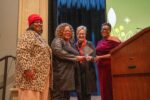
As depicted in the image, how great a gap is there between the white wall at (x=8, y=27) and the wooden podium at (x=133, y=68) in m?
1.62

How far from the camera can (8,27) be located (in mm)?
3861

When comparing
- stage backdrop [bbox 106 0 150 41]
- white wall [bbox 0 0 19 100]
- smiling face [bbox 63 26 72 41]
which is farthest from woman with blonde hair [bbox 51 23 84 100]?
stage backdrop [bbox 106 0 150 41]

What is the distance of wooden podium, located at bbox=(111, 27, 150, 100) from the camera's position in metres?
2.51

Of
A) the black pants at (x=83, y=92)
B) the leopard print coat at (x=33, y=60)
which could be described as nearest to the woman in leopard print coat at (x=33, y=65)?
the leopard print coat at (x=33, y=60)

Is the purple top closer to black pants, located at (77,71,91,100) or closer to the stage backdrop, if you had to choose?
black pants, located at (77,71,91,100)

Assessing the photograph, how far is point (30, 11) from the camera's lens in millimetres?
3881

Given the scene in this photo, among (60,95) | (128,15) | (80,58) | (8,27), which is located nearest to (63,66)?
(80,58)

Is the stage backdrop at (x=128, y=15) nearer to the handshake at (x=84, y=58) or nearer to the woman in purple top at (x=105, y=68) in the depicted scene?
the woman in purple top at (x=105, y=68)

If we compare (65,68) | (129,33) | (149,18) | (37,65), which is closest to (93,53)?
(65,68)

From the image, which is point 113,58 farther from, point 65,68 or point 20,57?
point 20,57

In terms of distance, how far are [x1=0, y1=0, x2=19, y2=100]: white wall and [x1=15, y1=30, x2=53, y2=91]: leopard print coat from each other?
88cm

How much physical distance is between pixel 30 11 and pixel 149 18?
232 centimetres

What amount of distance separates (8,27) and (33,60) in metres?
1.14

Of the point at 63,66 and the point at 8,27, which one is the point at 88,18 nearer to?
the point at 8,27
